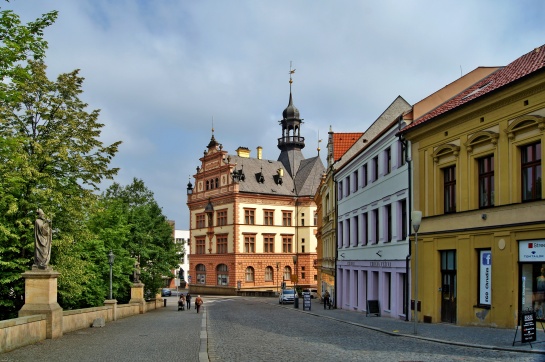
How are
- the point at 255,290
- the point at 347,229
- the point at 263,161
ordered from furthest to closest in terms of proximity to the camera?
the point at 263,161 < the point at 255,290 < the point at 347,229

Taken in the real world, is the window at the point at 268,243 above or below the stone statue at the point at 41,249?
below

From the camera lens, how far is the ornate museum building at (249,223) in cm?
8425

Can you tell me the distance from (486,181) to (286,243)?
68.7 m

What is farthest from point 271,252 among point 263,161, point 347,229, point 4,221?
point 4,221

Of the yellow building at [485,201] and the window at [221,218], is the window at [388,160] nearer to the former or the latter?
the yellow building at [485,201]

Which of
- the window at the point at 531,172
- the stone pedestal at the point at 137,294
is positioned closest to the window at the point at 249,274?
the stone pedestal at the point at 137,294

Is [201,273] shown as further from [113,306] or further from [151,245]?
[113,306]

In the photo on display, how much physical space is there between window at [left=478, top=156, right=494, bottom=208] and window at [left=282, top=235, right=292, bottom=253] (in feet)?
223

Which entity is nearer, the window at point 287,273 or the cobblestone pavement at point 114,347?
the cobblestone pavement at point 114,347

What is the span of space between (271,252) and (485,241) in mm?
66817

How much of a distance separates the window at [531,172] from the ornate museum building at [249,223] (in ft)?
213

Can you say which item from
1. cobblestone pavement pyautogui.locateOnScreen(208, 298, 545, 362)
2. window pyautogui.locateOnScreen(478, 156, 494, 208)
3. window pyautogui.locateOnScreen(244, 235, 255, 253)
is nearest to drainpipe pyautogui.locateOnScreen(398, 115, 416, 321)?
cobblestone pavement pyautogui.locateOnScreen(208, 298, 545, 362)

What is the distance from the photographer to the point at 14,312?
27188mm

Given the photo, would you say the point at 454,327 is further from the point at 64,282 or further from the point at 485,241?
the point at 64,282
